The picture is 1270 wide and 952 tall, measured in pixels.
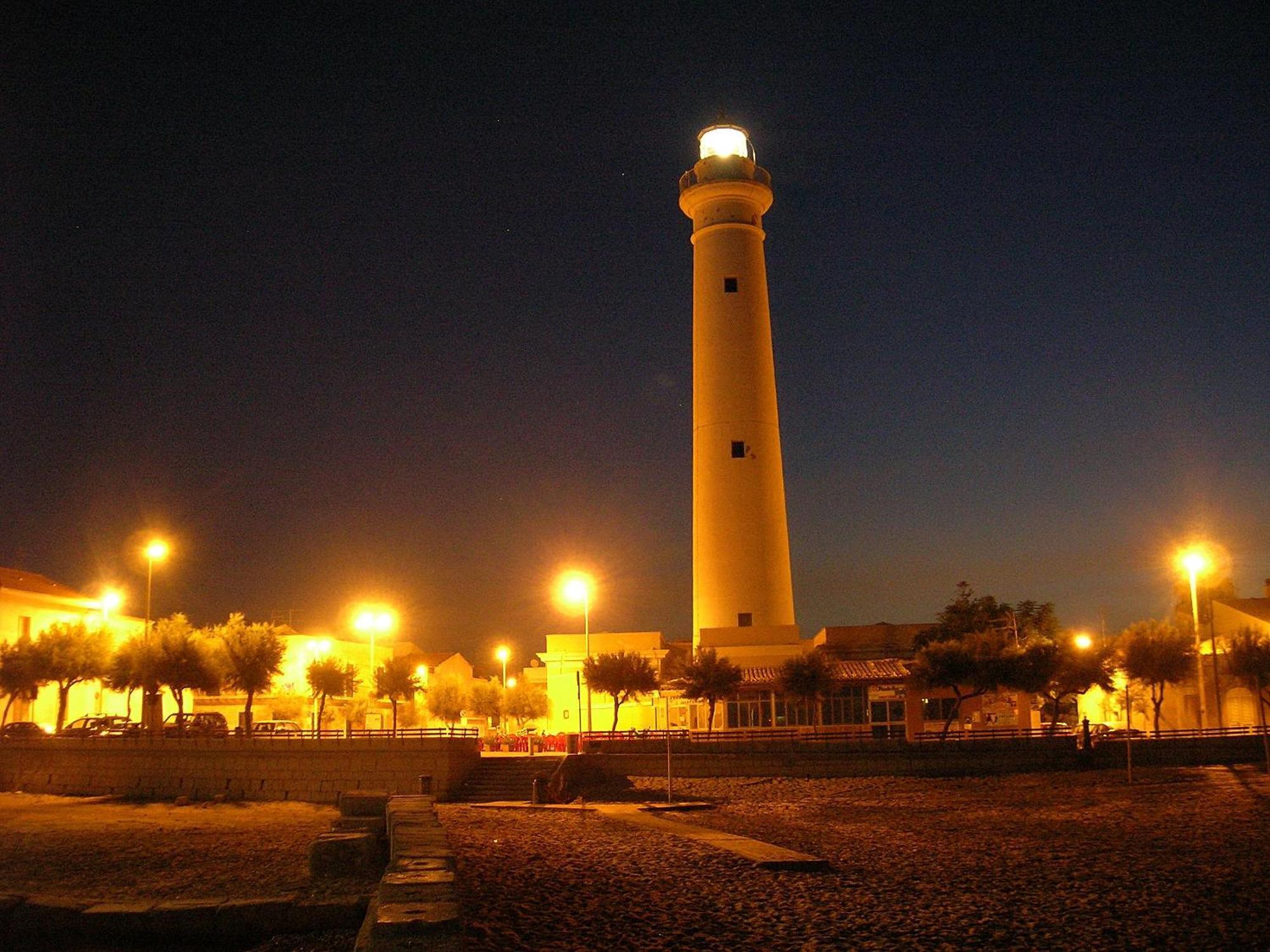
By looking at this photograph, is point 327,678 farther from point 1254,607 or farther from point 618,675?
point 1254,607

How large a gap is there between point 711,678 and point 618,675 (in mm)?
3786

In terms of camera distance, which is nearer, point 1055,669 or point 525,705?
point 1055,669

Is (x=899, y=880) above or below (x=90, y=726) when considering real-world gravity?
below

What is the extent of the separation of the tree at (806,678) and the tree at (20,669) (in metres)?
27.4

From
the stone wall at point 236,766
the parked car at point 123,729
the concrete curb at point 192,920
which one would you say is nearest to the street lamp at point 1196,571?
the stone wall at point 236,766

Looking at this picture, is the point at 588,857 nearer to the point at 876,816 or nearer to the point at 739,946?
the point at 739,946

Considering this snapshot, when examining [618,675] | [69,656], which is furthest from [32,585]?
[618,675]

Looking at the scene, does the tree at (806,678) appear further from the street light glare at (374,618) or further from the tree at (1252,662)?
the street light glare at (374,618)

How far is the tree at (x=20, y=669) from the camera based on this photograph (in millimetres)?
45500

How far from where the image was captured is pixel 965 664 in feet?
125

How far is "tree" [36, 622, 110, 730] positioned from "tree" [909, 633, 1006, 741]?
99.4 feet

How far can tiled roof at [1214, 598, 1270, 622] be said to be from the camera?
48312 mm

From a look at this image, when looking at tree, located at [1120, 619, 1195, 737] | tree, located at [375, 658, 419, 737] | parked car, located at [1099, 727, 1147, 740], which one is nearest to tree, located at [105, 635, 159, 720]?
tree, located at [375, 658, 419, 737]

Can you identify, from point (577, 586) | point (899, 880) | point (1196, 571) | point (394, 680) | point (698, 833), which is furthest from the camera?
point (394, 680)
